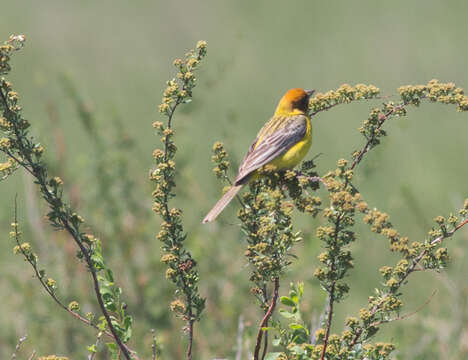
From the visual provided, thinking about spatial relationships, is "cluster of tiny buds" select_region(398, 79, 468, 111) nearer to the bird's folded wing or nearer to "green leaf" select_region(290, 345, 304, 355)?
"green leaf" select_region(290, 345, 304, 355)

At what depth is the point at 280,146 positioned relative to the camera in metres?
4.25

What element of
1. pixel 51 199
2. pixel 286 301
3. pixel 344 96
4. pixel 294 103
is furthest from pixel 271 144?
pixel 51 199

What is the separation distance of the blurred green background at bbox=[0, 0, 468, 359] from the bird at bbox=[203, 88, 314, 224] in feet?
2.42

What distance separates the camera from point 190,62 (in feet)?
9.47

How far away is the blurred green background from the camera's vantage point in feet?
20.0

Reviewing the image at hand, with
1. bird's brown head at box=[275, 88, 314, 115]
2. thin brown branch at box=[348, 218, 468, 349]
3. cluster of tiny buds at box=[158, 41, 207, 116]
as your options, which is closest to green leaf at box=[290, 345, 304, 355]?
thin brown branch at box=[348, 218, 468, 349]

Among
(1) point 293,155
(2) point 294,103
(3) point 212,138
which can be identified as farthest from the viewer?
(3) point 212,138

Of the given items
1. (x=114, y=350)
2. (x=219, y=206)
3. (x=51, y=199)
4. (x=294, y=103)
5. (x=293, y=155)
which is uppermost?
(x=294, y=103)

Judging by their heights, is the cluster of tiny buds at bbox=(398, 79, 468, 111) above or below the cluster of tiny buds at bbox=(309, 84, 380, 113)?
below

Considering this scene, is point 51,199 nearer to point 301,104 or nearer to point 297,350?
point 297,350

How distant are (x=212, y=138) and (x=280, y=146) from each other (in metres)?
5.43

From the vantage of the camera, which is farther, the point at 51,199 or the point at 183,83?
the point at 183,83

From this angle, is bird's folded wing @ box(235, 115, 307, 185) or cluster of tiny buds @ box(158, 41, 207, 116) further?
bird's folded wing @ box(235, 115, 307, 185)

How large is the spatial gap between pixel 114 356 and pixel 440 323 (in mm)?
3949
